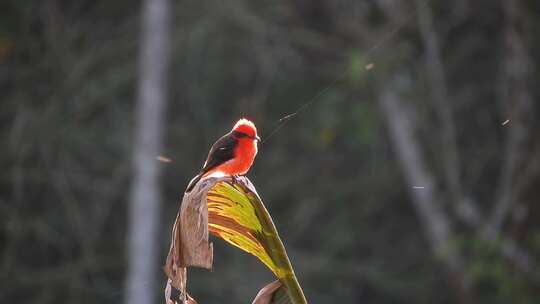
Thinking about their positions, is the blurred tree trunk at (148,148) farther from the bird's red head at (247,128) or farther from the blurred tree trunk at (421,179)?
the bird's red head at (247,128)

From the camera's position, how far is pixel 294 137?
1530 centimetres

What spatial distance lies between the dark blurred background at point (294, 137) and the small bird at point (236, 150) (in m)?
Answer: 8.72

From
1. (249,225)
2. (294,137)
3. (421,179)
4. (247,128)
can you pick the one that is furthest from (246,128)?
(294,137)

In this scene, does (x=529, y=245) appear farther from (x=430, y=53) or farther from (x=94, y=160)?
(x=94, y=160)

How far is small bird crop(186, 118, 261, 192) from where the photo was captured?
424cm

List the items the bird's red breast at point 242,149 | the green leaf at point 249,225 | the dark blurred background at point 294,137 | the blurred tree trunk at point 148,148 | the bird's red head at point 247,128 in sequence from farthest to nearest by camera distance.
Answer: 1. the dark blurred background at point 294,137
2. the blurred tree trunk at point 148,148
3. the bird's red head at point 247,128
4. the bird's red breast at point 242,149
5. the green leaf at point 249,225

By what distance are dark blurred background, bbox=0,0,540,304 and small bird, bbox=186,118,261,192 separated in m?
8.72

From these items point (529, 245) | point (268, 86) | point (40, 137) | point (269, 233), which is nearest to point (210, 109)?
point (268, 86)

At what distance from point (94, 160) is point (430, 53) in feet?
16.8

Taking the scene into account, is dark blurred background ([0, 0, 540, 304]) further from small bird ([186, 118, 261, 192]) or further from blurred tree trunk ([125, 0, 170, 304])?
small bird ([186, 118, 261, 192])

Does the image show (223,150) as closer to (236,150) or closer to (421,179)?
(236,150)

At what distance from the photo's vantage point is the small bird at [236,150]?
4.24 meters

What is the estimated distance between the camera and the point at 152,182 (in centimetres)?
1366

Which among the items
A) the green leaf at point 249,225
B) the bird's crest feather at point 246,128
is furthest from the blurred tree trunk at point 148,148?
the green leaf at point 249,225
